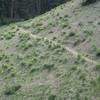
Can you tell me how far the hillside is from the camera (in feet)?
53.8

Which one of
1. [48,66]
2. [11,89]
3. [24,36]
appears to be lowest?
[11,89]

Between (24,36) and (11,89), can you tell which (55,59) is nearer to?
(11,89)

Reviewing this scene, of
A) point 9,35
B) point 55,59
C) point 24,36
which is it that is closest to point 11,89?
point 55,59

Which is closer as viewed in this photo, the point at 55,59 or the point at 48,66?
the point at 48,66

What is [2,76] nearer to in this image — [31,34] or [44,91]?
[44,91]

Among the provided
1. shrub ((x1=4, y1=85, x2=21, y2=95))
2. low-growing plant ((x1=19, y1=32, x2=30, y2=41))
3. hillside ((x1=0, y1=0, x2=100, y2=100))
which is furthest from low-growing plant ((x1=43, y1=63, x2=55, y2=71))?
low-growing plant ((x1=19, y1=32, x2=30, y2=41))

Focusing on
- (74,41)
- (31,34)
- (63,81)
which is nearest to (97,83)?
(63,81)

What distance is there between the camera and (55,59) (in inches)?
778

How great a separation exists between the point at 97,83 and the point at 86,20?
10.2 m

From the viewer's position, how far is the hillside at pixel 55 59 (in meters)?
16.4

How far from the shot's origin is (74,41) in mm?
21672

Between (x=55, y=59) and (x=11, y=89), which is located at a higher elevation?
(x=55, y=59)

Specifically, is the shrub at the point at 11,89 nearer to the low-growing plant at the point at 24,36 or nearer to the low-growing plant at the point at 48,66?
the low-growing plant at the point at 48,66

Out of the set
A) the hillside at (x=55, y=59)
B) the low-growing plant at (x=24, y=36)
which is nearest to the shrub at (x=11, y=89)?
the hillside at (x=55, y=59)
